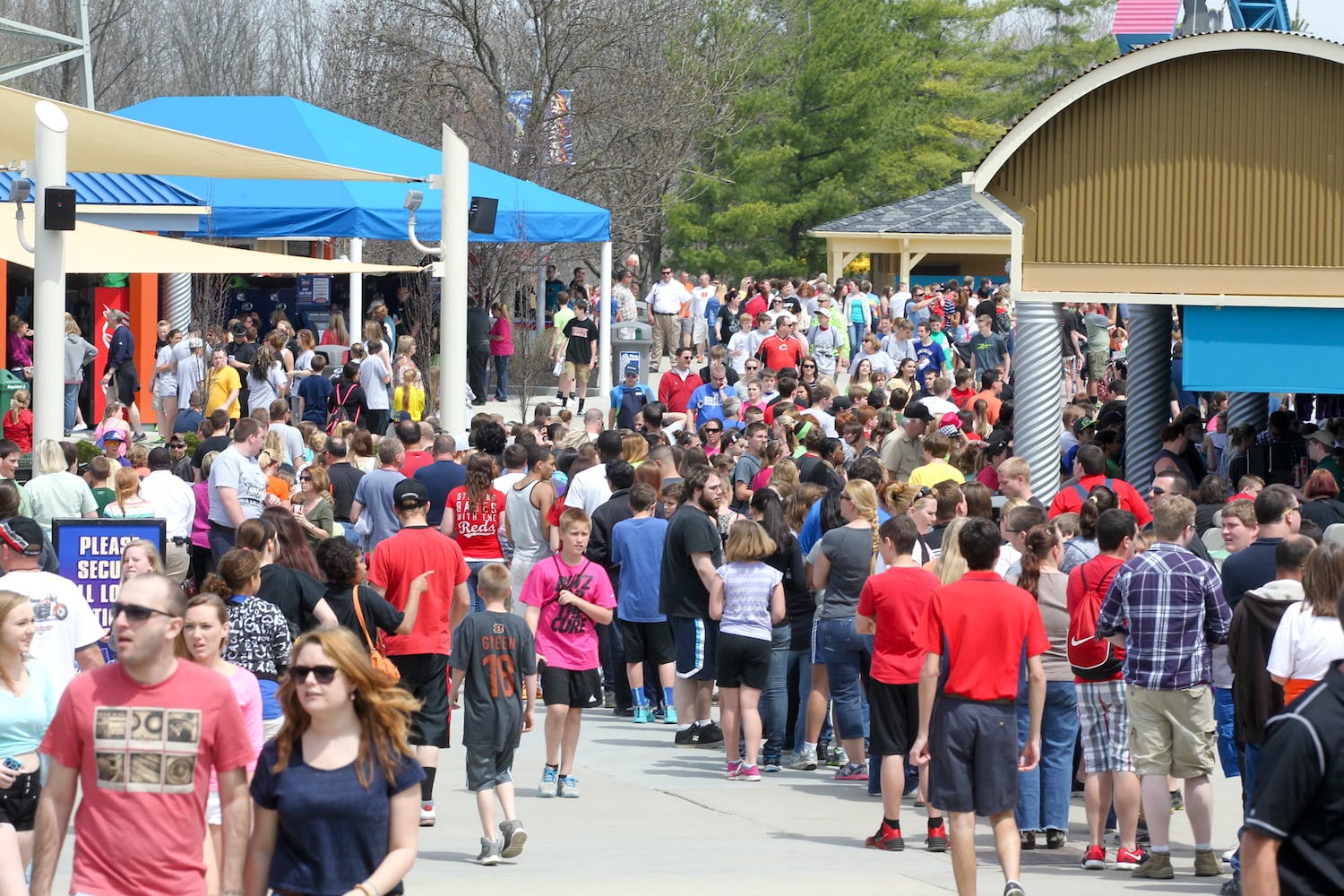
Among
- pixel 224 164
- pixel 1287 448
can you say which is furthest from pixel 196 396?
pixel 1287 448

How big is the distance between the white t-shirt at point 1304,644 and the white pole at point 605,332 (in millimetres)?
20278

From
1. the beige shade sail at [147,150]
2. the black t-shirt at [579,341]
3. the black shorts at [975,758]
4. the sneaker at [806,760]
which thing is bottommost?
the sneaker at [806,760]

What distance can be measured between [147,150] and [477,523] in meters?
4.93

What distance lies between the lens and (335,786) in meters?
4.70

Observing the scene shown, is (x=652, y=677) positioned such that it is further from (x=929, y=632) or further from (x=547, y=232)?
(x=547, y=232)

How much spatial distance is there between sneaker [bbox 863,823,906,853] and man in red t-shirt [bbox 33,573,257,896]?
466 cm

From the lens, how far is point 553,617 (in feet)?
32.6

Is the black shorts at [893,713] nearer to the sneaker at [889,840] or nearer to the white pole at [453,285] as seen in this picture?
the sneaker at [889,840]

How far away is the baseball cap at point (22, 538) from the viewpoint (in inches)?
305

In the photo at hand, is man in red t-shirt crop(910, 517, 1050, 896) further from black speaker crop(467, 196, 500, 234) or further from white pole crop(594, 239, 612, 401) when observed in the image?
white pole crop(594, 239, 612, 401)

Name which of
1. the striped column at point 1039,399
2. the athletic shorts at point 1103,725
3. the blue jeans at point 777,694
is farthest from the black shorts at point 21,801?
the striped column at point 1039,399

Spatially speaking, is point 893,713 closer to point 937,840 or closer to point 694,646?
point 937,840

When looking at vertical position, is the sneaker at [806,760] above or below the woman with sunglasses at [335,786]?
below

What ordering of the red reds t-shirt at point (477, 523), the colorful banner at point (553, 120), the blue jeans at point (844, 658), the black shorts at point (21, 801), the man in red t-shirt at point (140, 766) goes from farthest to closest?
the colorful banner at point (553, 120) → the red reds t-shirt at point (477, 523) → the blue jeans at point (844, 658) → the black shorts at point (21, 801) → the man in red t-shirt at point (140, 766)
